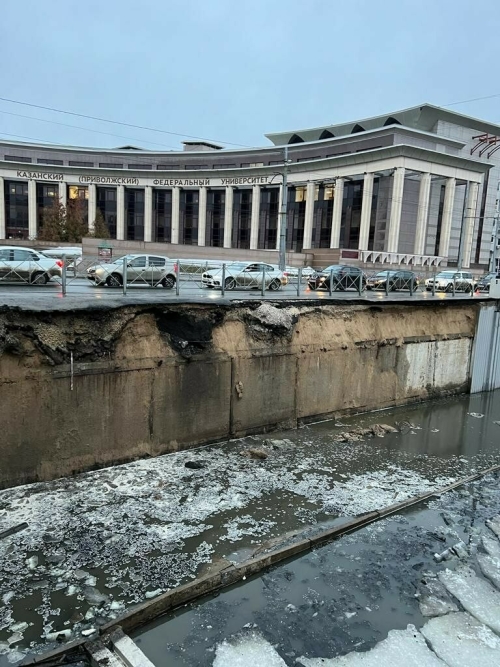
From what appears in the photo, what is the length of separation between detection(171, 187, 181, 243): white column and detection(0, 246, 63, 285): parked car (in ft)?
199

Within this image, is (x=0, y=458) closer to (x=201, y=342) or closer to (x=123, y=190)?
(x=201, y=342)

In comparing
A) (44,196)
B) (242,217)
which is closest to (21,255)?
(242,217)

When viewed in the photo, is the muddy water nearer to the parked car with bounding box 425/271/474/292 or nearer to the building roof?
the parked car with bounding box 425/271/474/292

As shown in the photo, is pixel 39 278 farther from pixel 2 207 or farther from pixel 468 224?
pixel 2 207

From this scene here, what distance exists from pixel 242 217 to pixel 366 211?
2111cm

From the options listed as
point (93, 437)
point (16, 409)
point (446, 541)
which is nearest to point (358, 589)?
point (446, 541)

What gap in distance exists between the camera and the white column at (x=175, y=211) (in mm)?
74938

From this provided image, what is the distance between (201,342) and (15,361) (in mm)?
3915

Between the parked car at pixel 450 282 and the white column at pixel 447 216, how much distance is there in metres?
34.4

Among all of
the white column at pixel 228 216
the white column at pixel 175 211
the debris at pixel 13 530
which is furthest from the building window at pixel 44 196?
the debris at pixel 13 530

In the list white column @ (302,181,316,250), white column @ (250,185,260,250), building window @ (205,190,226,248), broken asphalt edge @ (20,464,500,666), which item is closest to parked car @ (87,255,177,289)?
broken asphalt edge @ (20,464,500,666)

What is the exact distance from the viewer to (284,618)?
17.6 ft

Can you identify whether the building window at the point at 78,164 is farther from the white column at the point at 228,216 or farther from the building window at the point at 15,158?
the white column at the point at 228,216

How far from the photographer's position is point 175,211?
7556 centimetres
